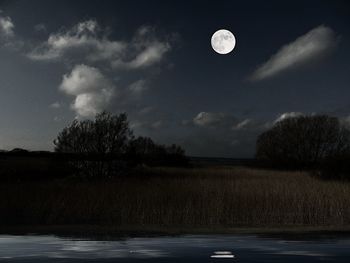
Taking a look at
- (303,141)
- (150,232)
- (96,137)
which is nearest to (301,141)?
(303,141)

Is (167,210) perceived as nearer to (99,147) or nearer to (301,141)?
(99,147)

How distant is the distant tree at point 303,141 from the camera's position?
2361 inches

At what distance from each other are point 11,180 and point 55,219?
16.1 m

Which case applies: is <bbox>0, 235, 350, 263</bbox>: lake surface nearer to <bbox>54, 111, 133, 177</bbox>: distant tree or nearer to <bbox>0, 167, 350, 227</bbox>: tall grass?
<bbox>0, 167, 350, 227</bbox>: tall grass

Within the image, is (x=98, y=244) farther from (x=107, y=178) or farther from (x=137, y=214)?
(x=107, y=178)

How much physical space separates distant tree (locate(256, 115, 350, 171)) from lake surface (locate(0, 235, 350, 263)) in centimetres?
5175

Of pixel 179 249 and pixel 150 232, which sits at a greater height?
pixel 150 232

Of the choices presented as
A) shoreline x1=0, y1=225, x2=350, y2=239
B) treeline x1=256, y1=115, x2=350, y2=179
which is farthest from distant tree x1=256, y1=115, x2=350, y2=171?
shoreline x1=0, y1=225, x2=350, y2=239

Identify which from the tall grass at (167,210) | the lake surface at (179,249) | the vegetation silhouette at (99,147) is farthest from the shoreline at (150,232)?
the vegetation silhouette at (99,147)

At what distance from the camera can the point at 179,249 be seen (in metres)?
7.20

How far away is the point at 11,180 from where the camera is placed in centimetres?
2948

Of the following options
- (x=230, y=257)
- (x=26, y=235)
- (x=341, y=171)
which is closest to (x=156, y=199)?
(x=26, y=235)

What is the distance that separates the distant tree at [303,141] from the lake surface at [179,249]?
2038 inches

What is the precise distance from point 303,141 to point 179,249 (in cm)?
5576
